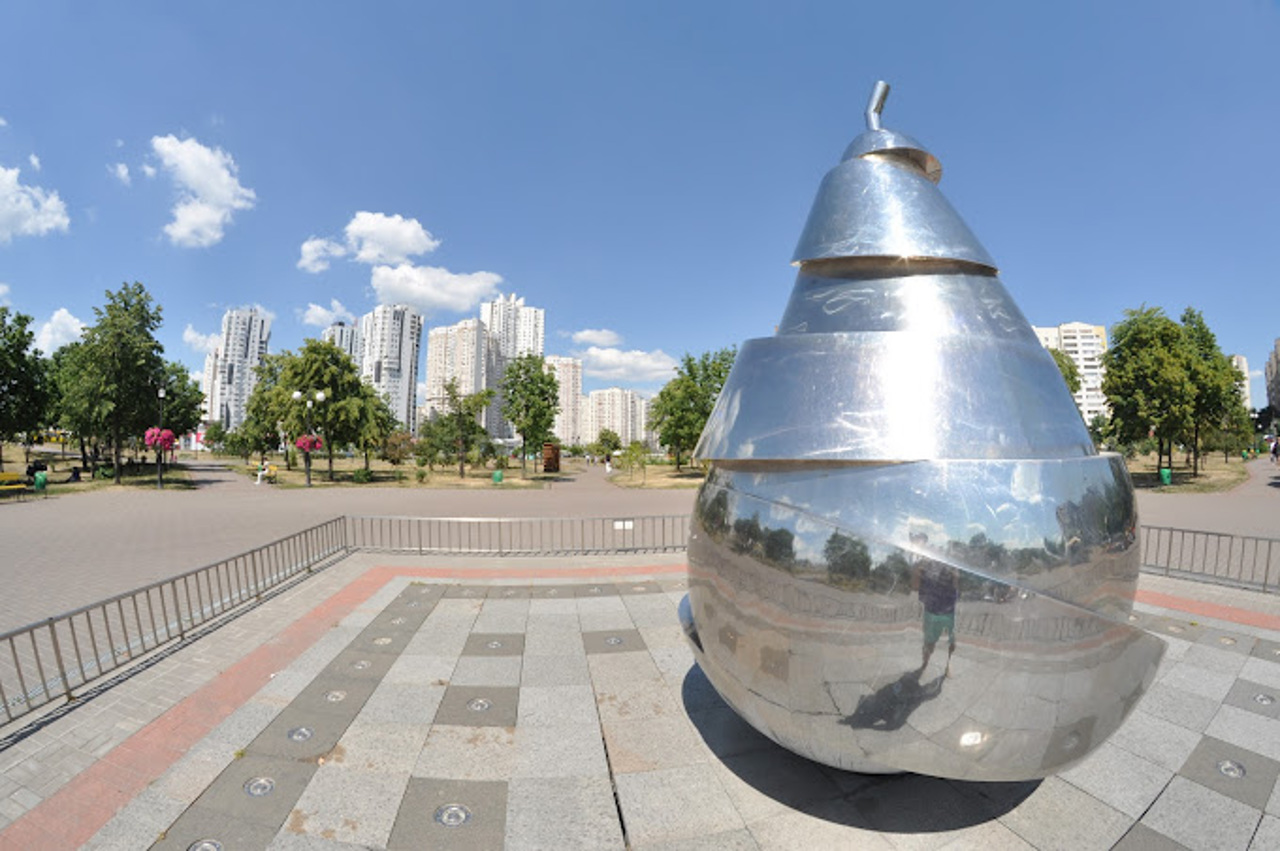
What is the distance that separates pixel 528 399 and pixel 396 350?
8934 centimetres

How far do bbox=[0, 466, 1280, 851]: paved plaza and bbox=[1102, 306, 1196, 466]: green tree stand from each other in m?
30.8

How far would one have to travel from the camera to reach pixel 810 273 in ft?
14.2

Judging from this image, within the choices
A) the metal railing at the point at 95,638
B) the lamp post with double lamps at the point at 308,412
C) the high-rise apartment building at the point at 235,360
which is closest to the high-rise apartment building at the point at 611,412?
the high-rise apartment building at the point at 235,360

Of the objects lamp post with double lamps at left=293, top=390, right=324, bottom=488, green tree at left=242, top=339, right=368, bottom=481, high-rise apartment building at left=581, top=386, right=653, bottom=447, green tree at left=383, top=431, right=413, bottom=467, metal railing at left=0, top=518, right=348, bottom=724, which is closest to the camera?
metal railing at left=0, top=518, right=348, bottom=724

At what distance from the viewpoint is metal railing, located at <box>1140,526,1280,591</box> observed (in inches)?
377

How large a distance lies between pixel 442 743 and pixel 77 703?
13.7 ft

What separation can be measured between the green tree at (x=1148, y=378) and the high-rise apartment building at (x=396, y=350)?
382ft

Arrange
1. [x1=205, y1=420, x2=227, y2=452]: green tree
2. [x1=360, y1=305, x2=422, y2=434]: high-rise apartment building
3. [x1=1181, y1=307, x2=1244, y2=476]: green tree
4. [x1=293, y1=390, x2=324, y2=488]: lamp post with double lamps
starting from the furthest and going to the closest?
[x1=360, y1=305, x2=422, y2=434]: high-rise apartment building
[x1=205, y1=420, x2=227, y2=452]: green tree
[x1=293, y1=390, x2=324, y2=488]: lamp post with double lamps
[x1=1181, y1=307, x2=1244, y2=476]: green tree

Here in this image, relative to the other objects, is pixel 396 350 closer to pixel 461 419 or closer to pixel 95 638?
pixel 461 419

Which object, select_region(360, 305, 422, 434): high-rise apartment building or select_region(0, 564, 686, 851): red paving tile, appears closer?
select_region(0, 564, 686, 851): red paving tile

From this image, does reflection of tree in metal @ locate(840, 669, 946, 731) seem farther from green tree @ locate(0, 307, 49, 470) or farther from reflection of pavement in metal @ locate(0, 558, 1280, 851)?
green tree @ locate(0, 307, 49, 470)

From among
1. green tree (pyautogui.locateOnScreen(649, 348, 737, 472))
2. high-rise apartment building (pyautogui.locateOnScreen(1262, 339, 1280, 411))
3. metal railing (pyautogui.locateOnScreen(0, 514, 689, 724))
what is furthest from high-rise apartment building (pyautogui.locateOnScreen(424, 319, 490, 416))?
high-rise apartment building (pyautogui.locateOnScreen(1262, 339, 1280, 411))

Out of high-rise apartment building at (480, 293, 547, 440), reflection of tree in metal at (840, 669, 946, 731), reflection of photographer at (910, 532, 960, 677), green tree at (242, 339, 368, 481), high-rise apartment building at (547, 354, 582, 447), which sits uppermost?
high-rise apartment building at (480, 293, 547, 440)

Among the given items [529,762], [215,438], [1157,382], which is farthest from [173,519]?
[215,438]
